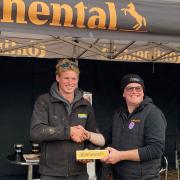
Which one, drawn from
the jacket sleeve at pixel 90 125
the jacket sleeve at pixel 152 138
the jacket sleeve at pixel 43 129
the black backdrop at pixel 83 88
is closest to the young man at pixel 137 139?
the jacket sleeve at pixel 152 138

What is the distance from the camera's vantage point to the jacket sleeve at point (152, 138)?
7.27 feet

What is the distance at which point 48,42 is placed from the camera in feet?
13.7

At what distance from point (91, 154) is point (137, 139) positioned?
312mm

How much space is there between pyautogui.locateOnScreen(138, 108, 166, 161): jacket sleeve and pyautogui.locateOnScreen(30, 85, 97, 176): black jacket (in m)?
0.43

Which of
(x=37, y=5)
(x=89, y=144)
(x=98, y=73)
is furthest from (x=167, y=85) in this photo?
(x=37, y=5)

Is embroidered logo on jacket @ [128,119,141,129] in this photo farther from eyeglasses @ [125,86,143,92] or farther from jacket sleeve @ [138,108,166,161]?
eyeglasses @ [125,86,143,92]

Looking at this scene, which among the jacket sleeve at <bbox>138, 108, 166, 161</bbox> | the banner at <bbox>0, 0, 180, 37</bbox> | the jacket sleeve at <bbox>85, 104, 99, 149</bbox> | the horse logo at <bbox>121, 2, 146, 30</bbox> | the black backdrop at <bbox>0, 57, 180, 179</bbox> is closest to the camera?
the banner at <bbox>0, 0, 180, 37</bbox>

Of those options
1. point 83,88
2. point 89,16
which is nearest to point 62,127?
point 89,16

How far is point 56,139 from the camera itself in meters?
2.25

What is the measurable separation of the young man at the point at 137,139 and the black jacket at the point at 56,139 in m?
0.23

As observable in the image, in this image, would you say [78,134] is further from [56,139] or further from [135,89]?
[135,89]

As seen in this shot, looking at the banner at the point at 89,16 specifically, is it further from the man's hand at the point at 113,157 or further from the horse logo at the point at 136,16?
the man's hand at the point at 113,157

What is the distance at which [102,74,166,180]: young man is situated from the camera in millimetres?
2227

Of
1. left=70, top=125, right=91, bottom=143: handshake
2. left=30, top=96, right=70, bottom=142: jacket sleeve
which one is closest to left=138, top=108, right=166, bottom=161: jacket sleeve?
left=70, top=125, right=91, bottom=143: handshake
